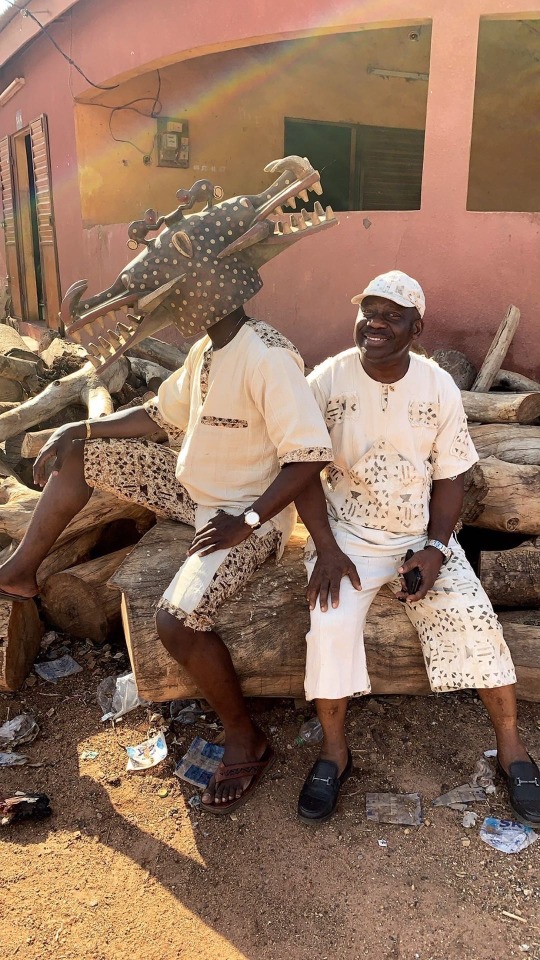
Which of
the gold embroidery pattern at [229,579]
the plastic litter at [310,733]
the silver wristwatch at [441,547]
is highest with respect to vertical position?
the silver wristwatch at [441,547]

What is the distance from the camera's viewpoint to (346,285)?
5039 millimetres

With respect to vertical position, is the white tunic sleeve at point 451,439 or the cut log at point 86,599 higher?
the white tunic sleeve at point 451,439

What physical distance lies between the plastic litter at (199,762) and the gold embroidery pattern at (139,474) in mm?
845

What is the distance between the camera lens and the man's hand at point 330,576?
2.29 meters

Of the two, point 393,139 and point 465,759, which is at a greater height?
point 393,139

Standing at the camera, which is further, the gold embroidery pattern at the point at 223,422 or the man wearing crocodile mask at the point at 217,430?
the gold embroidery pattern at the point at 223,422

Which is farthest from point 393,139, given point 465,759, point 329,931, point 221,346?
point 329,931

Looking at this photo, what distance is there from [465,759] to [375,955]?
32.5 inches

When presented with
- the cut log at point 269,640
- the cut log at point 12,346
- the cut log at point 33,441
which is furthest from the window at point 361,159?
the cut log at point 269,640

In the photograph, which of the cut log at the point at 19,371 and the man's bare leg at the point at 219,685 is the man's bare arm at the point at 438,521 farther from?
the cut log at the point at 19,371

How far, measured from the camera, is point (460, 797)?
92.3 inches

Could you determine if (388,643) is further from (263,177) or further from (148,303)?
(263,177)

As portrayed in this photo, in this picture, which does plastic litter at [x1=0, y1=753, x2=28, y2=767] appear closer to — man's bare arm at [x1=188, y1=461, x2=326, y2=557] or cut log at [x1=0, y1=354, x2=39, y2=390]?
man's bare arm at [x1=188, y1=461, x2=326, y2=557]

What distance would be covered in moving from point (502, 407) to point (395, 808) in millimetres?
2179
